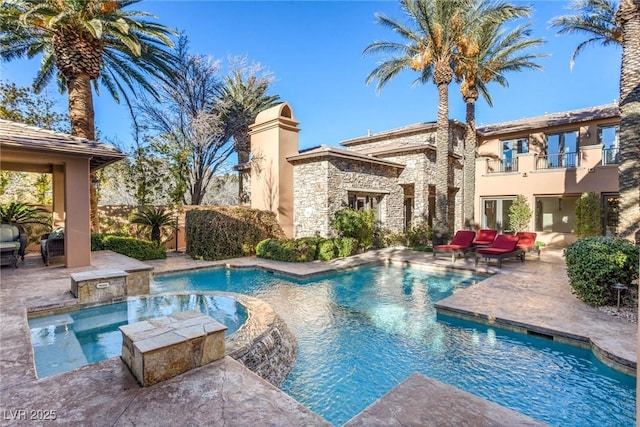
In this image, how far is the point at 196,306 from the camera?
6.97 m

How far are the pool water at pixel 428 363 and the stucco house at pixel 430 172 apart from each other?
26.0 ft

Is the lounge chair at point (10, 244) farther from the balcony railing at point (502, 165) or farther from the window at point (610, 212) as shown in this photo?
the window at point (610, 212)

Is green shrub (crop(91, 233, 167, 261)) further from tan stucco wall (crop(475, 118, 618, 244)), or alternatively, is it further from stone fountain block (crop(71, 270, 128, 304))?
tan stucco wall (crop(475, 118, 618, 244))

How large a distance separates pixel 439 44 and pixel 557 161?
10.7 m

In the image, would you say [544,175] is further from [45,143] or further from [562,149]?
[45,143]

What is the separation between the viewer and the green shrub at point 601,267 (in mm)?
6801

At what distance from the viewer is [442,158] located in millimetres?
16734

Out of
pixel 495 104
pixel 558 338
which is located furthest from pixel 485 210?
pixel 558 338

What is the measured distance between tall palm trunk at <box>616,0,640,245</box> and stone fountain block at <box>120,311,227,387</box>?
1212 centimetres

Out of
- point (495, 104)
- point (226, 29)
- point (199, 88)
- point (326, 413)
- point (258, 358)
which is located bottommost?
point (326, 413)

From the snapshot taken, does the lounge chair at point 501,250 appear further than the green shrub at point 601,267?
Yes

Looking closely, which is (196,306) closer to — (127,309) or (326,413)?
(127,309)

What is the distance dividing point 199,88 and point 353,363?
21.5 metres

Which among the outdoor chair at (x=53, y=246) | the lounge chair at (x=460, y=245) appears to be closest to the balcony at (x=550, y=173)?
the lounge chair at (x=460, y=245)
